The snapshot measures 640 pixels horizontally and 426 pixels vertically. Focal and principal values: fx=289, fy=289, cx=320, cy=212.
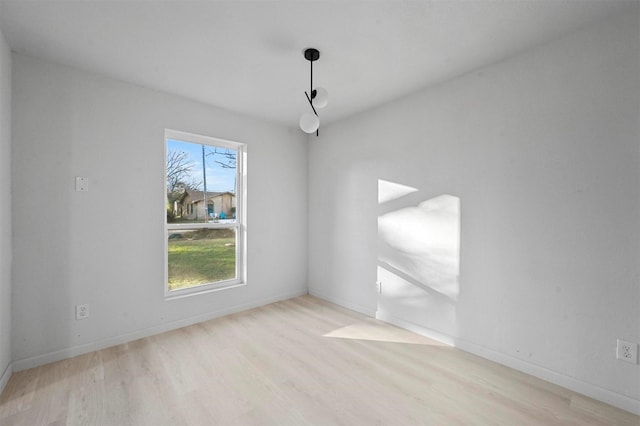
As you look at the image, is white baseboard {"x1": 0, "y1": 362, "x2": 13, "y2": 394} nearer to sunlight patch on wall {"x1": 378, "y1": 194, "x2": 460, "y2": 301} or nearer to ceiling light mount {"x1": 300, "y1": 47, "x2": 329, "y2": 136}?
ceiling light mount {"x1": 300, "y1": 47, "x2": 329, "y2": 136}

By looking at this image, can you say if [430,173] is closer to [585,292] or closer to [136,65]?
[585,292]

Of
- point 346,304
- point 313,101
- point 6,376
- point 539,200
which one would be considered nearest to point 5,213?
point 6,376

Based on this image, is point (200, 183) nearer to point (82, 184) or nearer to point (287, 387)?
point (82, 184)

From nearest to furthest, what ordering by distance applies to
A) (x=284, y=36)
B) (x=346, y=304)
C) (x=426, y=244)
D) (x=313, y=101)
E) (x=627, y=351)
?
(x=627, y=351) < (x=284, y=36) < (x=313, y=101) < (x=426, y=244) < (x=346, y=304)

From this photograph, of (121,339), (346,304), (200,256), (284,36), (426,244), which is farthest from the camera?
(346,304)

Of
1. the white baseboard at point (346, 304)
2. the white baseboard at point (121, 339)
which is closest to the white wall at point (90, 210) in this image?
the white baseboard at point (121, 339)

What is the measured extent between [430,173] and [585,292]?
1505mm

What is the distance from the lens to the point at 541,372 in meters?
2.20

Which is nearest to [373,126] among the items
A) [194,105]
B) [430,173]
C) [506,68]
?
[430,173]

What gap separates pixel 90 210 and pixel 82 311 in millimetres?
899

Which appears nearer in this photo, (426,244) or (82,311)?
(82,311)

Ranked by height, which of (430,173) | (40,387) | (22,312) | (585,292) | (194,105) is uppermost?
(194,105)

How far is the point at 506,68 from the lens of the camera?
7.86ft

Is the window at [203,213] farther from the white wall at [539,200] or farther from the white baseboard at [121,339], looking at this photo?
the white wall at [539,200]
